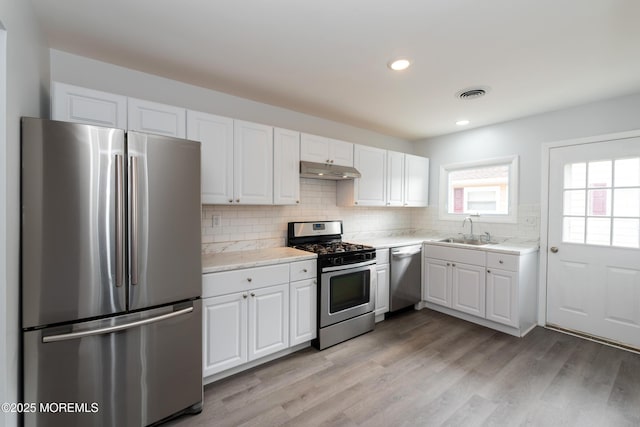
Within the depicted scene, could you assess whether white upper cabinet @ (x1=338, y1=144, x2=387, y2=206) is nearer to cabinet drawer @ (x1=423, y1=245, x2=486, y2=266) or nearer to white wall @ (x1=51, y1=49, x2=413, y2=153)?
white wall @ (x1=51, y1=49, x2=413, y2=153)

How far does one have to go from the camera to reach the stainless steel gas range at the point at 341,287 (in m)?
2.62

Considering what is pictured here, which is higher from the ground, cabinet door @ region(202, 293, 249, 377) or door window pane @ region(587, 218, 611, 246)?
door window pane @ region(587, 218, 611, 246)

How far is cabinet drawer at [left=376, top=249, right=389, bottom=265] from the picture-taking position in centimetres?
319

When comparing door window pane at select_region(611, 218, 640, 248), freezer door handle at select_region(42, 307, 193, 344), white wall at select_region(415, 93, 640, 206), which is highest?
white wall at select_region(415, 93, 640, 206)

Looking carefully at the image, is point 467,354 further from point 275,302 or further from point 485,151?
point 485,151

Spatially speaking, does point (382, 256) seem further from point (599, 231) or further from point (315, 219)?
point (599, 231)

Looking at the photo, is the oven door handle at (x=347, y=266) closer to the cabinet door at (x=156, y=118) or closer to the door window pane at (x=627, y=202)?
the cabinet door at (x=156, y=118)

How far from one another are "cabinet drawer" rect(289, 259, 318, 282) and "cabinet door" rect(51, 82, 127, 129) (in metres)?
1.70

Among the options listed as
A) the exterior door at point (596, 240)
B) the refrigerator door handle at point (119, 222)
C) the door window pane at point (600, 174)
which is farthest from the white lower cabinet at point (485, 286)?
the refrigerator door handle at point (119, 222)

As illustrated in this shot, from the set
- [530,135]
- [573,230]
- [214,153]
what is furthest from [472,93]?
[214,153]

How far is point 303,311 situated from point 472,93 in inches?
105

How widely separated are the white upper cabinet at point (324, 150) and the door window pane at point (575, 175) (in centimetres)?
241

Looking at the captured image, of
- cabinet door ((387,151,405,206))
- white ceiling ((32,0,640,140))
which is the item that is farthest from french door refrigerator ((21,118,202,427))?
cabinet door ((387,151,405,206))

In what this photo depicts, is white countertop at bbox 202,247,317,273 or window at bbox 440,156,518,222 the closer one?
white countertop at bbox 202,247,317,273
